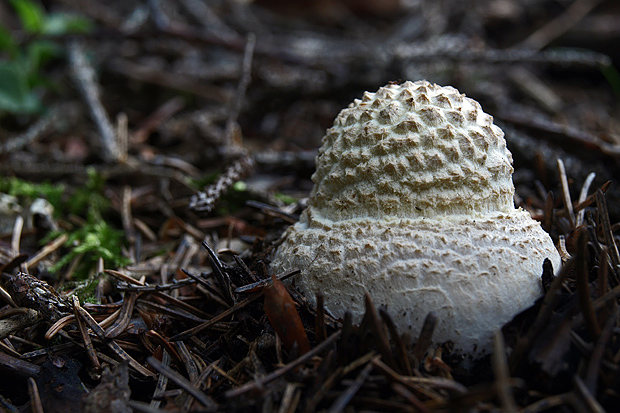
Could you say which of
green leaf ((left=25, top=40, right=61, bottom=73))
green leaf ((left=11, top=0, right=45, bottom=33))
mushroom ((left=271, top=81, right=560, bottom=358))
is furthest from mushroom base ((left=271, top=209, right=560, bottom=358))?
green leaf ((left=11, top=0, right=45, bottom=33))

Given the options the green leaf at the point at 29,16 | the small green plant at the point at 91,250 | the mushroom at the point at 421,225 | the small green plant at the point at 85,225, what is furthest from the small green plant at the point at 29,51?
the mushroom at the point at 421,225

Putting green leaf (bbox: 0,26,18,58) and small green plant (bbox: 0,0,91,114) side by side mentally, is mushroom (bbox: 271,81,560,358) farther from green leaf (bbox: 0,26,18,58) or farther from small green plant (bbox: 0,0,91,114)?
green leaf (bbox: 0,26,18,58)

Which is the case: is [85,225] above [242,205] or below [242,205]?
below

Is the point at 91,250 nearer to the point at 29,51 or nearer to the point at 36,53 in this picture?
the point at 36,53

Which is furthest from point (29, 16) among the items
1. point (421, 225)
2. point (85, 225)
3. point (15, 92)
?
point (421, 225)

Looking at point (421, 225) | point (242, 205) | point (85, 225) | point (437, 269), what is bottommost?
point (85, 225)

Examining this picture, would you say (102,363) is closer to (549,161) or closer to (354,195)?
(354,195)

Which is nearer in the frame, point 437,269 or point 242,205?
point 437,269
